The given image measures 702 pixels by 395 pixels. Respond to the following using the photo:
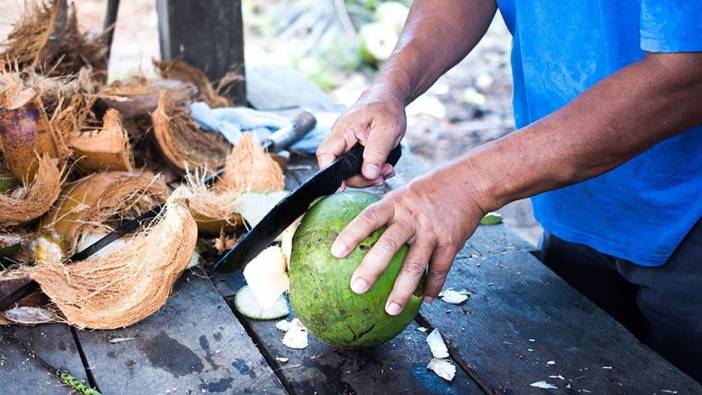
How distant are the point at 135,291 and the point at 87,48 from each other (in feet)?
5.07

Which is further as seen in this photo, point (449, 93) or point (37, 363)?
point (449, 93)

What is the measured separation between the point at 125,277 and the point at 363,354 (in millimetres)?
665

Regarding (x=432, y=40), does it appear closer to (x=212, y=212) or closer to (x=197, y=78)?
(x=212, y=212)

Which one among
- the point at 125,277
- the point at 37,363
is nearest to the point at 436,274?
the point at 125,277

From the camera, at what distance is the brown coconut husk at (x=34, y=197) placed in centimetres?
222

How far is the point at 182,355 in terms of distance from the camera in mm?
1896

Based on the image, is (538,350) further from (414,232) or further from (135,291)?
(135,291)

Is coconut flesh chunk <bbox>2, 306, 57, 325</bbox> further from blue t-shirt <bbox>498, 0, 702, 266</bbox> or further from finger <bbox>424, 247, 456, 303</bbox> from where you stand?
blue t-shirt <bbox>498, 0, 702, 266</bbox>

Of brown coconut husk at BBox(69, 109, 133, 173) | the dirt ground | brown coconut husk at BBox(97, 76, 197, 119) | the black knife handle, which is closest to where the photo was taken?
brown coconut husk at BBox(69, 109, 133, 173)

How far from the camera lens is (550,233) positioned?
2.63m

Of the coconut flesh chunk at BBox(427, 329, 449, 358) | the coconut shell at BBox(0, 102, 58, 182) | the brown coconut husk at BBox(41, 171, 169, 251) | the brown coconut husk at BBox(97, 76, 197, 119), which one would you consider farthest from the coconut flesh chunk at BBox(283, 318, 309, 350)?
the brown coconut husk at BBox(97, 76, 197, 119)

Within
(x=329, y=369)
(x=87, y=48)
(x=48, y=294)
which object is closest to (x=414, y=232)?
(x=329, y=369)

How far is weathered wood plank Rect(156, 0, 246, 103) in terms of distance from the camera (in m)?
3.45

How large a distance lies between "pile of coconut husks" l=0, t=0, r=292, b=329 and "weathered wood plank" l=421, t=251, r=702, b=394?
0.71 metres
